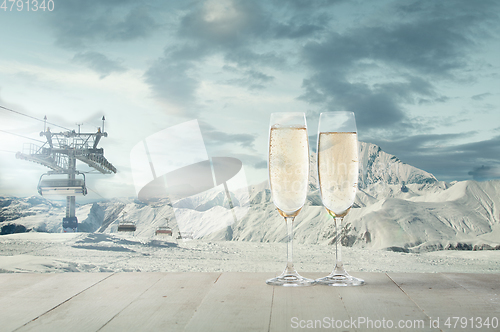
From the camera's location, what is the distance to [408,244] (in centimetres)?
921

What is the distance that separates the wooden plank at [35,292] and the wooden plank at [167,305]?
0.63ft

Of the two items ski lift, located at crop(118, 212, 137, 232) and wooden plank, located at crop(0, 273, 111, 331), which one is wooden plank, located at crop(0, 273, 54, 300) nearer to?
wooden plank, located at crop(0, 273, 111, 331)

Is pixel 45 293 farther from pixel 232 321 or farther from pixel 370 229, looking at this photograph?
pixel 370 229

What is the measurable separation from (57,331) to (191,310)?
26cm

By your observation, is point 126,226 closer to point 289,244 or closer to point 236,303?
point 289,244

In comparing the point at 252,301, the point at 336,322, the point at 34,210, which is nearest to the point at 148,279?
the point at 252,301

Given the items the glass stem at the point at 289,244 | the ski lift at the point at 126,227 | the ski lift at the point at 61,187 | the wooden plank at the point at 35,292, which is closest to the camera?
the wooden plank at the point at 35,292

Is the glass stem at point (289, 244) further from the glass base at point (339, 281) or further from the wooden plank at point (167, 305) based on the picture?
the wooden plank at point (167, 305)

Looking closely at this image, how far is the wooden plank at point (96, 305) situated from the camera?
754 millimetres

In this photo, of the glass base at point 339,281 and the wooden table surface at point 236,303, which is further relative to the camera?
the glass base at point 339,281

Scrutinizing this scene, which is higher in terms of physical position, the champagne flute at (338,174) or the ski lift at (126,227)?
the champagne flute at (338,174)

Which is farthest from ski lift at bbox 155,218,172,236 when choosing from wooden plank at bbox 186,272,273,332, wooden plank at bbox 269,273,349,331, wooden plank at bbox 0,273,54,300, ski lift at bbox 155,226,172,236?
wooden plank at bbox 269,273,349,331

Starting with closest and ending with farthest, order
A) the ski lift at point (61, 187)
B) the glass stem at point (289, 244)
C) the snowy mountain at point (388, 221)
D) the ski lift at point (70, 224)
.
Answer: the glass stem at point (289, 244)
the snowy mountain at point (388, 221)
the ski lift at point (61, 187)
the ski lift at point (70, 224)

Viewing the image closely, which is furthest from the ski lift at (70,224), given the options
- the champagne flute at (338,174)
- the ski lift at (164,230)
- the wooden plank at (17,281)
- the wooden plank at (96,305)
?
the champagne flute at (338,174)
